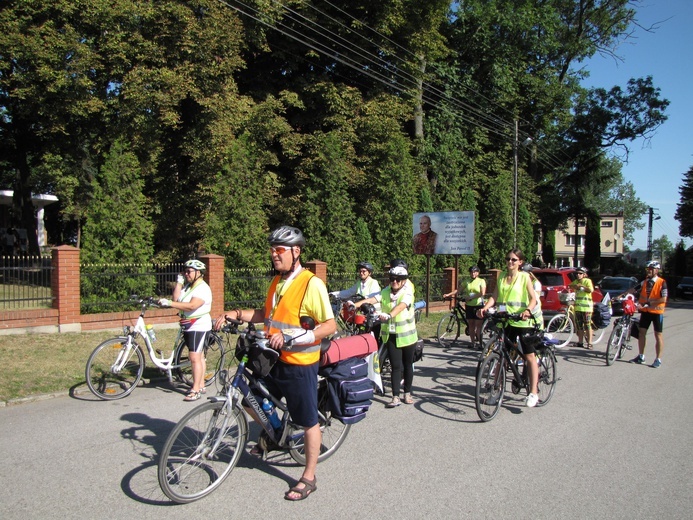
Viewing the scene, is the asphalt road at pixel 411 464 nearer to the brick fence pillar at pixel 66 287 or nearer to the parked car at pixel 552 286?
the brick fence pillar at pixel 66 287

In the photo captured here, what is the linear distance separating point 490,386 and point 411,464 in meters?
1.86

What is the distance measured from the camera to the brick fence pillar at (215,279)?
44.0ft

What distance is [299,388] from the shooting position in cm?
420

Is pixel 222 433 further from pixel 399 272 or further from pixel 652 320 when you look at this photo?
pixel 652 320

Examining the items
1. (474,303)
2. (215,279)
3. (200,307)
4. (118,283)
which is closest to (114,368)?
(200,307)

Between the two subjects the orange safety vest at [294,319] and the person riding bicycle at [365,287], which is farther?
the person riding bicycle at [365,287]

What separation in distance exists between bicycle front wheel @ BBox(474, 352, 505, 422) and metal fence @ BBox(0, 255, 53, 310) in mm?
9013

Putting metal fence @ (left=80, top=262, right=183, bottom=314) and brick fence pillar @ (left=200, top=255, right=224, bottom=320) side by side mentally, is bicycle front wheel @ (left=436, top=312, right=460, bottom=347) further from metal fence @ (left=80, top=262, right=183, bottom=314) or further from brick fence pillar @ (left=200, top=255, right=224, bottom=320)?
metal fence @ (left=80, top=262, right=183, bottom=314)

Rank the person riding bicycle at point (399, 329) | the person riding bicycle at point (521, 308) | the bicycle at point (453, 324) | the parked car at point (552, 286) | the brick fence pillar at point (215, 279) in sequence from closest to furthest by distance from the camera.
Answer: the person riding bicycle at point (521, 308) → the person riding bicycle at point (399, 329) → the bicycle at point (453, 324) → the brick fence pillar at point (215, 279) → the parked car at point (552, 286)

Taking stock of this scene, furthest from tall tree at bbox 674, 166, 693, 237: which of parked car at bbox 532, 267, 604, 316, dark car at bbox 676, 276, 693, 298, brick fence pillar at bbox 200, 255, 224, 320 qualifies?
brick fence pillar at bbox 200, 255, 224, 320

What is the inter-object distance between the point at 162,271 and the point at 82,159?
10983mm

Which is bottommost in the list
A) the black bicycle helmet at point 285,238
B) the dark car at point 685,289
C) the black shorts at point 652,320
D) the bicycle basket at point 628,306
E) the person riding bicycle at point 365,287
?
Result: the dark car at point 685,289

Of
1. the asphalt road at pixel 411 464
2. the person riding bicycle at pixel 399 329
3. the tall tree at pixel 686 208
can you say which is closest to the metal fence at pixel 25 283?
the asphalt road at pixel 411 464

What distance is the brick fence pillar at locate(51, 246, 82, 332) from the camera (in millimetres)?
11117
